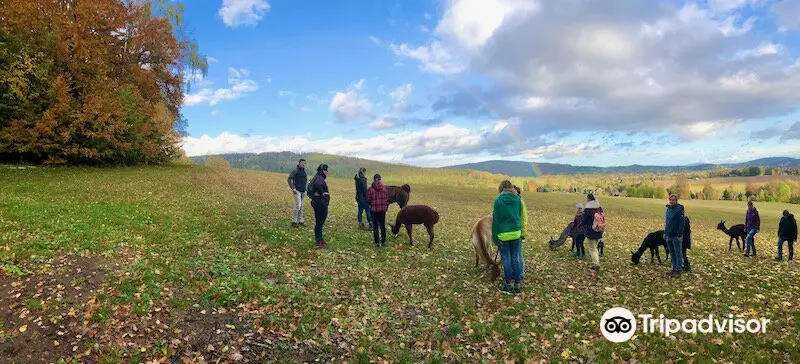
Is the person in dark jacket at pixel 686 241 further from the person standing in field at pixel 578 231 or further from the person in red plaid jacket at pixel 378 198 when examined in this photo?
the person in red plaid jacket at pixel 378 198

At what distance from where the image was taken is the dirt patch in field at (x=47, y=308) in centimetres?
722

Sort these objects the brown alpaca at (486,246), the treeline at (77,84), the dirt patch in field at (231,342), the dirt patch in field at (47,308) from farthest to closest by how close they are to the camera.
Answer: the treeline at (77,84)
the brown alpaca at (486,246)
the dirt patch in field at (231,342)
the dirt patch in field at (47,308)

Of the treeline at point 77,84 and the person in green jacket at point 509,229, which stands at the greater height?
the treeline at point 77,84

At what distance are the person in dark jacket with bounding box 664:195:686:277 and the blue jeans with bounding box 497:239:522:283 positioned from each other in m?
5.49

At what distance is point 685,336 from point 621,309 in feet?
4.93

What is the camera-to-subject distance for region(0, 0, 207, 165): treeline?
29.2 m

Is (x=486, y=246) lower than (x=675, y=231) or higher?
lower

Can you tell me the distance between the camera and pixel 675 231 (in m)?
12.8

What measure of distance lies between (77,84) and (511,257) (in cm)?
3764

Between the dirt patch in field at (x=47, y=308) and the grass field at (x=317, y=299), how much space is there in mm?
33

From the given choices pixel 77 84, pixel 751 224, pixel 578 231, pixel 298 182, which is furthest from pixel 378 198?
pixel 77 84

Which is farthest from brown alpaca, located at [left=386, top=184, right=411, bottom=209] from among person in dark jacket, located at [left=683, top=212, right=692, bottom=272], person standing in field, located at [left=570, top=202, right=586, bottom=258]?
person in dark jacket, located at [left=683, top=212, right=692, bottom=272]

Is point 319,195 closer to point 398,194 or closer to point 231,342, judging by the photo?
point 398,194

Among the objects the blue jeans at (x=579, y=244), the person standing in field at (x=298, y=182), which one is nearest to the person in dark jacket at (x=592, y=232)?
the blue jeans at (x=579, y=244)
